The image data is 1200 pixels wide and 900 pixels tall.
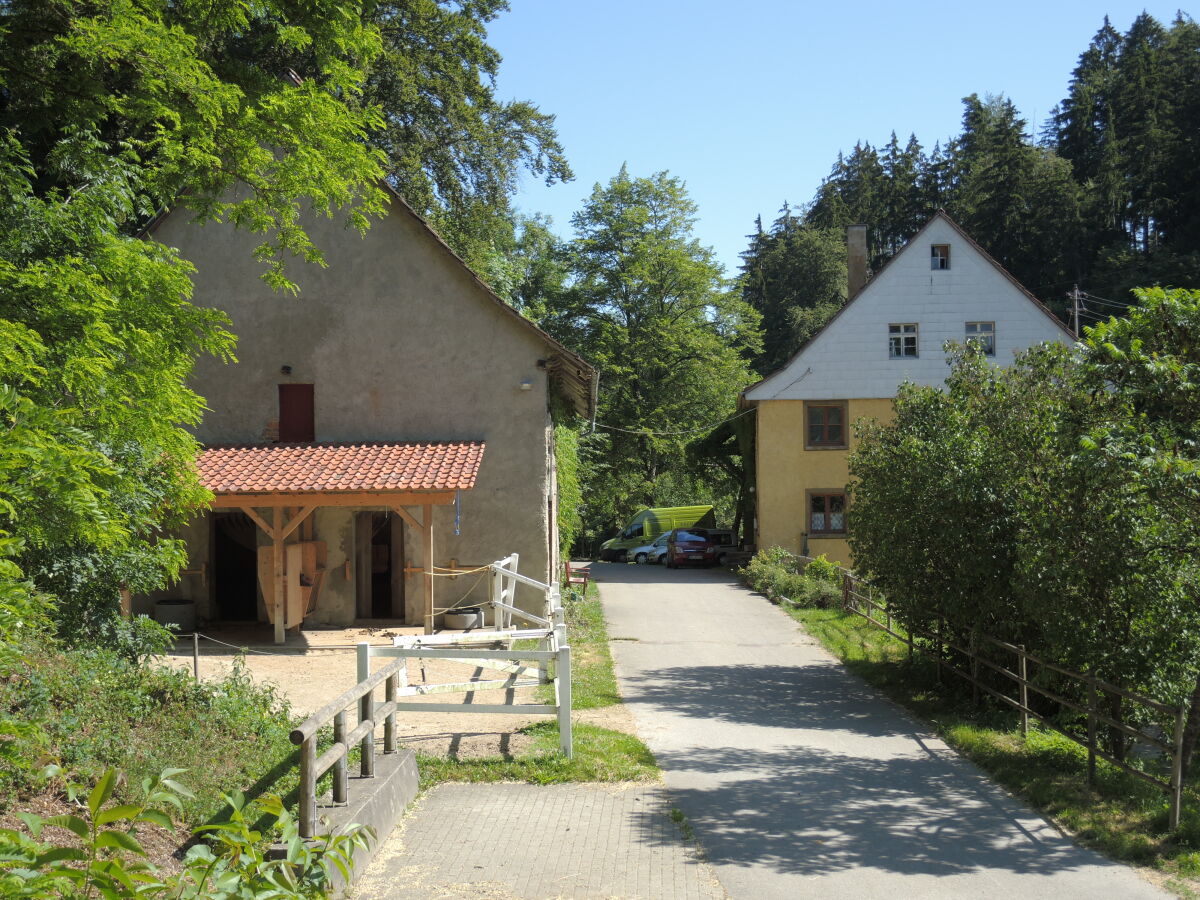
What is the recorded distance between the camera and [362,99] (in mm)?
22219

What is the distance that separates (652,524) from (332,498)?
30117 mm

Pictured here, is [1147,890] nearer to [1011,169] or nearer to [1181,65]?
[1011,169]

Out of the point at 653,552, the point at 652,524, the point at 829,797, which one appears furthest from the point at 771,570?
the point at 829,797

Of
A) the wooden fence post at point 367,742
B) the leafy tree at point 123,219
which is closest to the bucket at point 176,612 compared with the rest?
the leafy tree at point 123,219

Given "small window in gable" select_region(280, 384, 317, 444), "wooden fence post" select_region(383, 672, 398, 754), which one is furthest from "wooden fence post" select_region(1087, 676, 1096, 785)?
"small window in gable" select_region(280, 384, 317, 444)

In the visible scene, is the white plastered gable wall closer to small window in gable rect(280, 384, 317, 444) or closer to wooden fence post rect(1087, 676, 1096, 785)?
small window in gable rect(280, 384, 317, 444)

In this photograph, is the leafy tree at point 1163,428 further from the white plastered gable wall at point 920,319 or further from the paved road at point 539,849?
the white plastered gable wall at point 920,319

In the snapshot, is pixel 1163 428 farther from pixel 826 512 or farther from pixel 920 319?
pixel 826 512

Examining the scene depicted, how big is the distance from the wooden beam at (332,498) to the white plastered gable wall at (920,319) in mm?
18322

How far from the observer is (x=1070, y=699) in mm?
11117

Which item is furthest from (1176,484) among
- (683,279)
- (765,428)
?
(683,279)

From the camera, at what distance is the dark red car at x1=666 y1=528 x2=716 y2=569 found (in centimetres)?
4022

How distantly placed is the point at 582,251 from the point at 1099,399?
42.2 metres

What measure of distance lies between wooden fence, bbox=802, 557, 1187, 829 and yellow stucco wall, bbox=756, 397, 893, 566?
16.2 m
